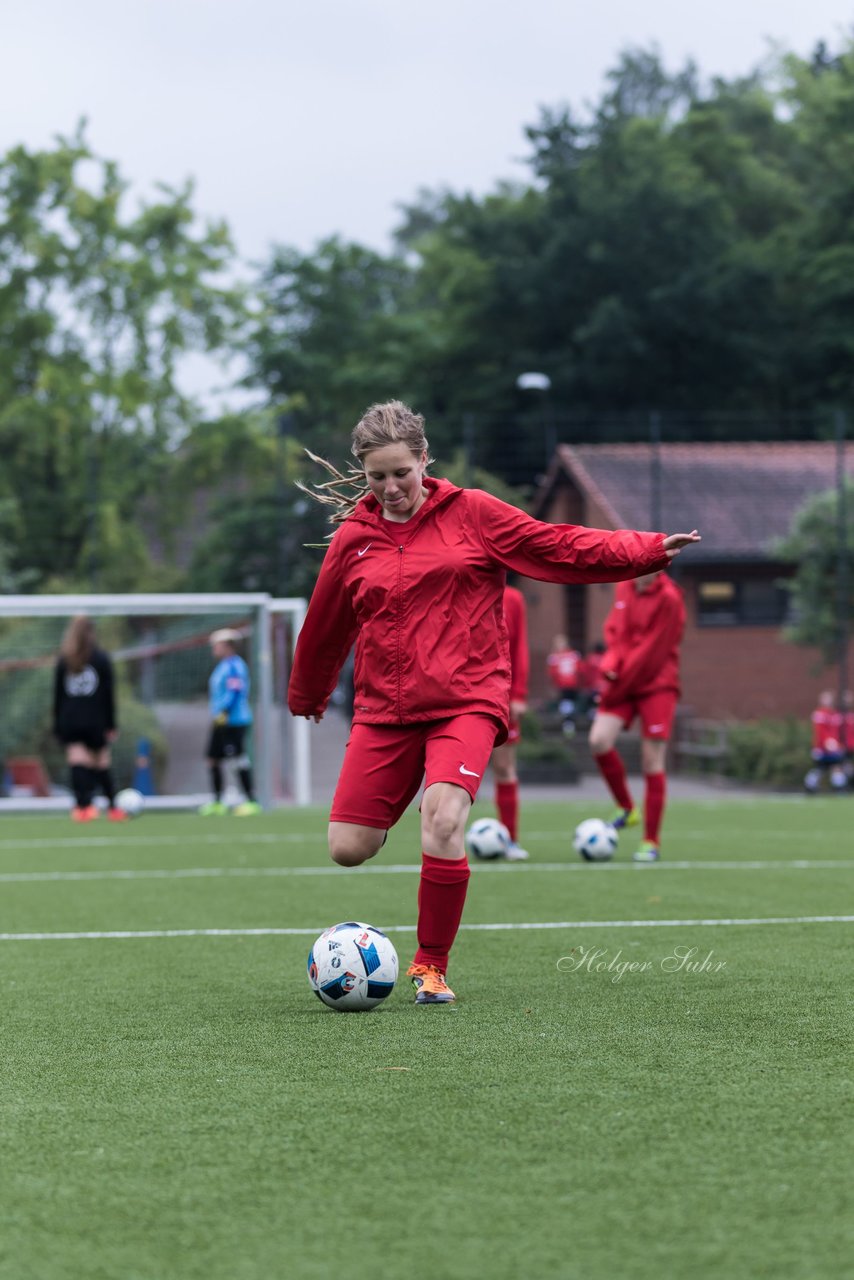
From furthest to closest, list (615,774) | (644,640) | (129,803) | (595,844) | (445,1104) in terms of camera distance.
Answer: (129,803) → (615,774) → (644,640) → (595,844) → (445,1104)

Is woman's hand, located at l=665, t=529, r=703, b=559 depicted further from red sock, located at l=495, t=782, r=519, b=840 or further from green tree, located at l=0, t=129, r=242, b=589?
green tree, located at l=0, t=129, r=242, b=589

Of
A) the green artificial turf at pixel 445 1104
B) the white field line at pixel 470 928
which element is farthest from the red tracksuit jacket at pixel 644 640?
the white field line at pixel 470 928

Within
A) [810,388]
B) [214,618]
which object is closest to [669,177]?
[810,388]

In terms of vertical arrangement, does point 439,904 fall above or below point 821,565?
below

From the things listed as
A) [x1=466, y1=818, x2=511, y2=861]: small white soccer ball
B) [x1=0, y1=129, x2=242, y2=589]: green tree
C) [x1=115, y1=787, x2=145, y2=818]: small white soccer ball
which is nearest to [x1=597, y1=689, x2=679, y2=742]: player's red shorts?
[x1=466, y1=818, x2=511, y2=861]: small white soccer ball

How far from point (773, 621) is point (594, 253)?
48.1 ft

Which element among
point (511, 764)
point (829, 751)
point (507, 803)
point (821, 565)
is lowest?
point (829, 751)

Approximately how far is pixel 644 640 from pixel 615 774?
3.90 ft

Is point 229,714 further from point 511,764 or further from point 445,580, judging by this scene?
point 445,580

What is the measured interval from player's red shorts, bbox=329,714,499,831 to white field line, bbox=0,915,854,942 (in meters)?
1.86

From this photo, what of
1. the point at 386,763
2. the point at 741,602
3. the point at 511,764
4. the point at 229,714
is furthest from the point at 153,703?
the point at 386,763

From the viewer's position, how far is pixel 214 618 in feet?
73.0

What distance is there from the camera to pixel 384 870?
10.5 metres

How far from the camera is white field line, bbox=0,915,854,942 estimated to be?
746cm
